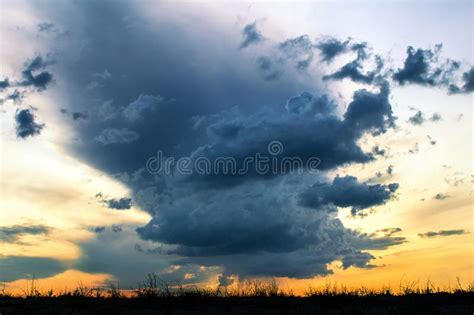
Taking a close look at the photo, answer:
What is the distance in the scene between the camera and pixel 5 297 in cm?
1975

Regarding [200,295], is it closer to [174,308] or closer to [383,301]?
[174,308]

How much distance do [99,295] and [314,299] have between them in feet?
25.5

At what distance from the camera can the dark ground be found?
14766mm

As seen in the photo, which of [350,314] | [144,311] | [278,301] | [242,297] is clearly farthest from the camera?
[242,297]

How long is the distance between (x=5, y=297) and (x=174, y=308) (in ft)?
26.1

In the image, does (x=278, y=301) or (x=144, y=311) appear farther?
(x=278, y=301)

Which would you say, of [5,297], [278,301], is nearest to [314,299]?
[278,301]

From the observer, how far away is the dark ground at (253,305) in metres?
14.8

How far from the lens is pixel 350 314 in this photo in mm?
14047

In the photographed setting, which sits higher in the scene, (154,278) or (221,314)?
(154,278)

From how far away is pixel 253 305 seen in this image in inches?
646

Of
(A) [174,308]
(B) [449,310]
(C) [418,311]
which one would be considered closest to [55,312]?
(A) [174,308]

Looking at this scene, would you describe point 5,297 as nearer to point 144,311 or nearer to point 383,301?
point 144,311

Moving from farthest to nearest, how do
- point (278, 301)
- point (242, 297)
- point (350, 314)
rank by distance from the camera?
point (242, 297), point (278, 301), point (350, 314)
